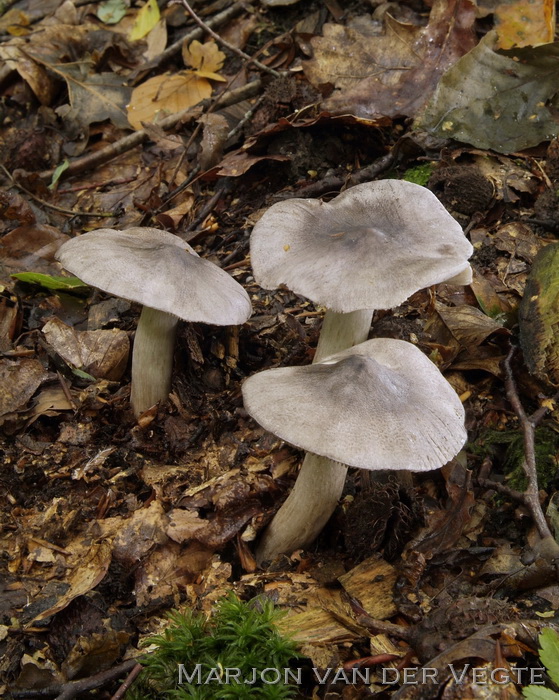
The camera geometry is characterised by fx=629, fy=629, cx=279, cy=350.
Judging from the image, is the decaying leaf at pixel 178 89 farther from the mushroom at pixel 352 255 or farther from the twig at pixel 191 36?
the mushroom at pixel 352 255

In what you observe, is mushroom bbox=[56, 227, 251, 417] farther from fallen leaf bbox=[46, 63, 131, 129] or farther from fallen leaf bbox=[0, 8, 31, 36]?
fallen leaf bbox=[0, 8, 31, 36]

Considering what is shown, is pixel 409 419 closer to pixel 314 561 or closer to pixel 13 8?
pixel 314 561

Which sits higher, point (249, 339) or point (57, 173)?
point (57, 173)

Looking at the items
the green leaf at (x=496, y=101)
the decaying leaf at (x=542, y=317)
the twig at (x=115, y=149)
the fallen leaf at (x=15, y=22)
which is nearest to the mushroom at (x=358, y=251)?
the decaying leaf at (x=542, y=317)

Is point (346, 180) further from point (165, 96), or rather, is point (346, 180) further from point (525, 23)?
point (165, 96)

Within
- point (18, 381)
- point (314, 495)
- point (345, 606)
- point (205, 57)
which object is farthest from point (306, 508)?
point (205, 57)

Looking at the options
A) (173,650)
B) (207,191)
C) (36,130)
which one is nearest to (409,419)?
(173,650)

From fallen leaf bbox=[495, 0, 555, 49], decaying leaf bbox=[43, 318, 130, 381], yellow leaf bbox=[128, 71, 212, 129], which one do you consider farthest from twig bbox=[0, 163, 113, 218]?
fallen leaf bbox=[495, 0, 555, 49]
